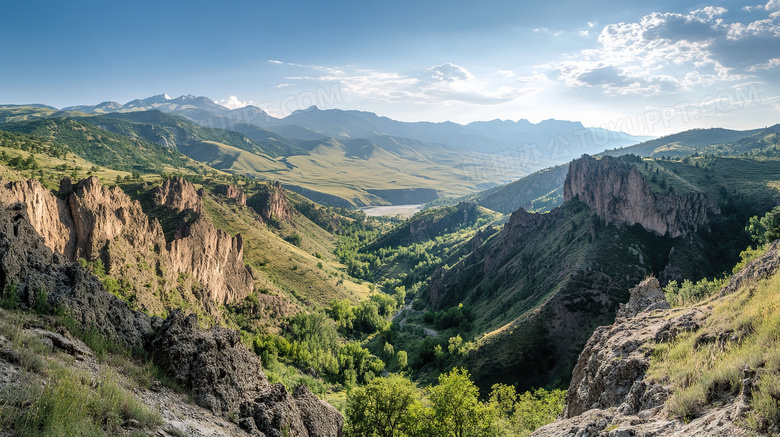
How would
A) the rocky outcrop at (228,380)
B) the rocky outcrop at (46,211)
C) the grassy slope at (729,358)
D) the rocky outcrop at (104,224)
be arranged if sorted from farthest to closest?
the rocky outcrop at (104,224), the rocky outcrop at (46,211), the rocky outcrop at (228,380), the grassy slope at (729,358)

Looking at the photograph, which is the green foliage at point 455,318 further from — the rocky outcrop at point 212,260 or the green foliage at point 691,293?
the rocky outcrop at point 212,260

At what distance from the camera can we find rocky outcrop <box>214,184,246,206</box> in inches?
6770

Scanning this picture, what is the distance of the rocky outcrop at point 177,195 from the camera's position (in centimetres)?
9411

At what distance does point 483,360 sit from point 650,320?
5058 centimetres

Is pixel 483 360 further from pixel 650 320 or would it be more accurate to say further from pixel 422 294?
pixel 422 294

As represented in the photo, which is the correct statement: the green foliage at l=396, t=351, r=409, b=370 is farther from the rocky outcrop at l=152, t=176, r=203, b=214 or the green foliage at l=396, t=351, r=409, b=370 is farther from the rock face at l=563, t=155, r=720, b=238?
the rock face at l=563, t=155, r=720, b=238

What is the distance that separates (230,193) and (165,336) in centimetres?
17230

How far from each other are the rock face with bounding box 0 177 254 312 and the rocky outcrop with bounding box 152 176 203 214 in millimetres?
21114

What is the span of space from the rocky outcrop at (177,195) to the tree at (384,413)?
76.1 meters

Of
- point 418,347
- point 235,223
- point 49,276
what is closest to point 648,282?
point 49,276

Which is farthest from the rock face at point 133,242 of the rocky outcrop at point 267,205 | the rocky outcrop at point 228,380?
the rocky outcrop at point 267,205

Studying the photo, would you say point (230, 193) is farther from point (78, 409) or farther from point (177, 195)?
point (78, 409)

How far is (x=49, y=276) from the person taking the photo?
18.0 m

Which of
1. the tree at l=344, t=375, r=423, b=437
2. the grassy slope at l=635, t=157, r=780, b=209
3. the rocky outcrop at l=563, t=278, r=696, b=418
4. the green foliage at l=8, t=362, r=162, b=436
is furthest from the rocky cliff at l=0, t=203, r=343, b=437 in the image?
the grassy slope at l=635, t=157, r=780, b=209
